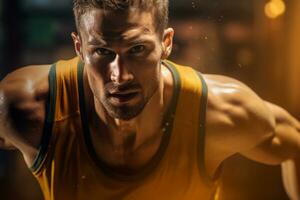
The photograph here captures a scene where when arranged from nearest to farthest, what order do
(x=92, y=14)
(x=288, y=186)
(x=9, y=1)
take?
(x=92, y=14) < (x=9, y=1) < (x=288, y=186)

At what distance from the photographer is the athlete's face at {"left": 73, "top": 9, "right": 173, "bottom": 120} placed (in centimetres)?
95

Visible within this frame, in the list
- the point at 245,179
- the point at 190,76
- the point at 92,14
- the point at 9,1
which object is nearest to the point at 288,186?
the point at 245,179

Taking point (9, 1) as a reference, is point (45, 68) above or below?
below

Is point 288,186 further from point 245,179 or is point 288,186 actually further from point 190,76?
point 190,76

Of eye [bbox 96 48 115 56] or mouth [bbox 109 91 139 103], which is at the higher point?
eye [bbox 96 48 115 56]

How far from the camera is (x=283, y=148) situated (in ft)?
3.75

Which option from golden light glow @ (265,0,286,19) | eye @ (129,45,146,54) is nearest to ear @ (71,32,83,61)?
eye @ (129,45,146,54)

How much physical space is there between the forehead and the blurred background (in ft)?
0.29

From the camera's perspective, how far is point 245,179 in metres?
1.12

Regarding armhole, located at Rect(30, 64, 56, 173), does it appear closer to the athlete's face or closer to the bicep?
the athlete's face

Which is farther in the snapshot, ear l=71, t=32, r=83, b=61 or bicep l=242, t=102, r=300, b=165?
bicep l=242, t=102, r=300, b=165

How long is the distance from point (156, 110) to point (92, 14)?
0.25m

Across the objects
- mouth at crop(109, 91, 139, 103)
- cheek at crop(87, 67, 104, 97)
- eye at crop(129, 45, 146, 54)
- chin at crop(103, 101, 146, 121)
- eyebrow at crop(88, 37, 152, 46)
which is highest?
eyebrow at crop(88, 37, 152, 46)

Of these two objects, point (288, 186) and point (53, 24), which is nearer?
point (53, 24)
